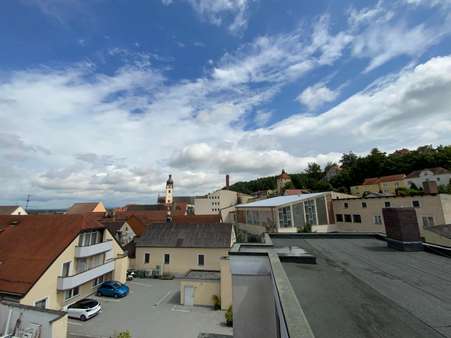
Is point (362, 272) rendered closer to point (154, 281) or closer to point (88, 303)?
point (88, 303)

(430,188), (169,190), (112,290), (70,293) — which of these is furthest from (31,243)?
(169,190)

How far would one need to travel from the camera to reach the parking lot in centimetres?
1387

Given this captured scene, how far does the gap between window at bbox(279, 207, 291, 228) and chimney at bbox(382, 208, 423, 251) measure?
1738cm

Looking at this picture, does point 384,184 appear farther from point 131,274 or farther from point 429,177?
point 131,274

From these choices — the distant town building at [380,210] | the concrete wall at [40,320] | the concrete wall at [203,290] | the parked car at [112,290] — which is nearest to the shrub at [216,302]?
the concrete wall at [203,290]

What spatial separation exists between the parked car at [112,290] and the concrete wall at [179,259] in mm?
5452

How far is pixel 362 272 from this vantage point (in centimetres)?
430

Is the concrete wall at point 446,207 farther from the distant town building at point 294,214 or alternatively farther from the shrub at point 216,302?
the shrub at point 216,302

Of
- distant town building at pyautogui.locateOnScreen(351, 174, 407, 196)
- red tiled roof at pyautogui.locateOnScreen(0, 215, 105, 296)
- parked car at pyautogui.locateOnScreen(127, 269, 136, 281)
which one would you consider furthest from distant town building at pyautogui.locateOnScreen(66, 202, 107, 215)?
distant town building at pyautogui.locateOnScreen(351, 174, 407, 196)

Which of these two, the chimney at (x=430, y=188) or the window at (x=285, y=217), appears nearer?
the chimney at (x=430, y=188)

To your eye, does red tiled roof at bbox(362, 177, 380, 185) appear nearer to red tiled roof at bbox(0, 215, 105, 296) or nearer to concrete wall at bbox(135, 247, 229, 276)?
concrete wall at bbox(135, 247, 229, 276)

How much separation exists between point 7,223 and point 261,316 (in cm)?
2733

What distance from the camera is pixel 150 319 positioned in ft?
50.9

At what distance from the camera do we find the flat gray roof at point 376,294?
229 cm
